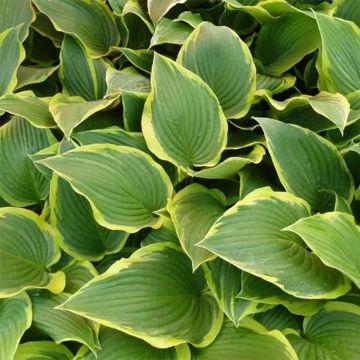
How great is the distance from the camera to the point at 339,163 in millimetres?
1051

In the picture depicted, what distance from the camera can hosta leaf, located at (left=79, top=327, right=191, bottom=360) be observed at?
0.92 m

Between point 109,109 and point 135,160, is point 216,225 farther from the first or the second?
point 109,109

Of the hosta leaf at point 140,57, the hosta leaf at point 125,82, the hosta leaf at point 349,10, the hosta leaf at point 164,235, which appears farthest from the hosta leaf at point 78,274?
the hosta leaf at point 349,10

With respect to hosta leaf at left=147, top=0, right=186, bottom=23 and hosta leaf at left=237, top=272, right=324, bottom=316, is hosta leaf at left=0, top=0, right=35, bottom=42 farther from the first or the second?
hosta leaf at left=237, top=272, right=324, bottom=316

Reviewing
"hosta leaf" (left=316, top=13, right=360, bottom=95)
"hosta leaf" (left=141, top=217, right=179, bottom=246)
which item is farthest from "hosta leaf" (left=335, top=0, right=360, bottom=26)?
"hosta leaf" (left=141, top=217, right=179, bottom=246)

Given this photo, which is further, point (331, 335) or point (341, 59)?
point (341, 59)

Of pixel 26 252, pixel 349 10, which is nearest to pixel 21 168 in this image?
pixel 26 252

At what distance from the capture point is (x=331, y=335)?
3.08ft

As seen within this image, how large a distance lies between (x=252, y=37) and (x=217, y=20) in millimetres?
119

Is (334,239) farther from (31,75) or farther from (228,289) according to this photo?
Result: (31,75)

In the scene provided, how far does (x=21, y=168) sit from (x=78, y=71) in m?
0.28

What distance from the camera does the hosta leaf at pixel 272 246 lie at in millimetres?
875

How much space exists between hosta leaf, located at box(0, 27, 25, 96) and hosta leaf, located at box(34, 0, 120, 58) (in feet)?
0.32

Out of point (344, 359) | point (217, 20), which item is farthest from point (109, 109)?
point (344, 359)
